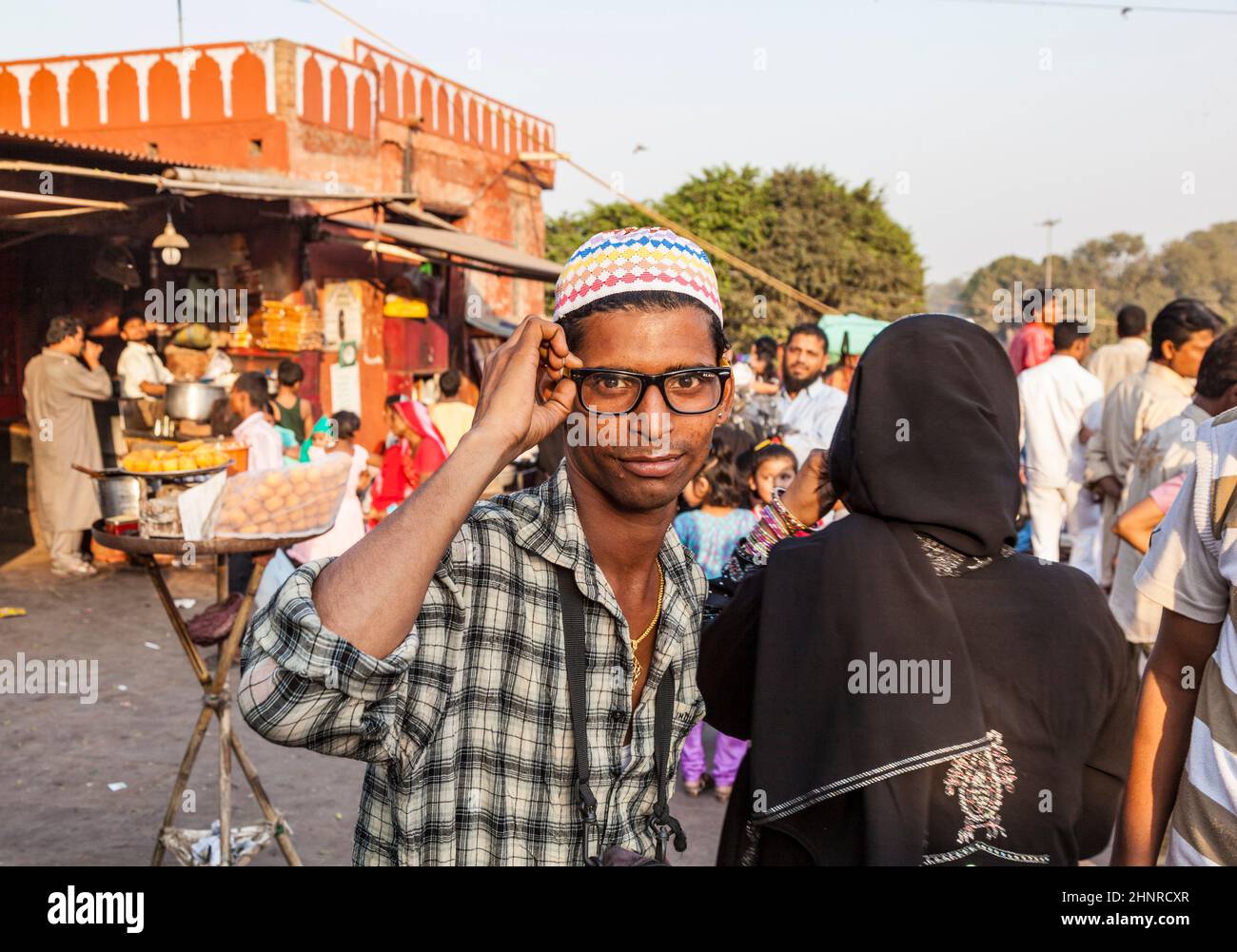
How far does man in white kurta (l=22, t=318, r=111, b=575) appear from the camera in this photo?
8359 mm

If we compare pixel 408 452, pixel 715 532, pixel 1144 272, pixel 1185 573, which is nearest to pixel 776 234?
pixel 408 452

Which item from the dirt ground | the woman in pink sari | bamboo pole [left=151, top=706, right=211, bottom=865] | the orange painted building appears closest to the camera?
bamboo pole [left=151, top=706, right=211, bottom=865]

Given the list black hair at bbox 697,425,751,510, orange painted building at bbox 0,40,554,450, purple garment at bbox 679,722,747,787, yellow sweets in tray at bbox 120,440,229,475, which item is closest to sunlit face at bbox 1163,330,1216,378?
black hair at bbox 697,425,751,510

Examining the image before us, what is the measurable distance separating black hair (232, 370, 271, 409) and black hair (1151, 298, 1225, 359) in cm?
579

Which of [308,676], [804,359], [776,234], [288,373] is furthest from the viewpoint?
[776,234]

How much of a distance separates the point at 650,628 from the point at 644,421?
0.41m

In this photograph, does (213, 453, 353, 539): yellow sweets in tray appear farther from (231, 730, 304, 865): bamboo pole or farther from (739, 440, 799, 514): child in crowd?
(739, 440, 799, 514): child in crowd

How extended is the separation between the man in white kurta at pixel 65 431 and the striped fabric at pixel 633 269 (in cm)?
801

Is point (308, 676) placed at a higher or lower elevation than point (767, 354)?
lower

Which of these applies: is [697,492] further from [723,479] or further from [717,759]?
[717,759]

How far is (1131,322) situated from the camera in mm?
7684

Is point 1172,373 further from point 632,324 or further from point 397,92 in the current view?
point 397,92

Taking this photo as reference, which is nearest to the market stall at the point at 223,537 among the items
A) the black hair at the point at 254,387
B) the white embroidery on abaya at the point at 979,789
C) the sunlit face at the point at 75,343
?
the white embroidery on abaya at the point at 979,789
